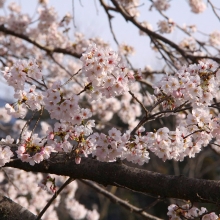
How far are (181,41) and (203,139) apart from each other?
Result: 3289 millimetres

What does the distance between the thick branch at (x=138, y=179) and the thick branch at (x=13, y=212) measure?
220 mm

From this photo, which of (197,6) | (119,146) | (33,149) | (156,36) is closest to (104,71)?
(119,146)

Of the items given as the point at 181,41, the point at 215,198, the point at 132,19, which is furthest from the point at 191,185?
the point at 181,41

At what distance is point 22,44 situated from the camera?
22.2ft

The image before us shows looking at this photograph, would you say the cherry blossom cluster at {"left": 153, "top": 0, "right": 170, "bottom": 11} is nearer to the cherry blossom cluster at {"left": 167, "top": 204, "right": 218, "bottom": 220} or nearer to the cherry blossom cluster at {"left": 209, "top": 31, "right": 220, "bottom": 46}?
the cherry blossom cluster at {"left": 209, "top": 31, "right": 220, "bottom": 46}

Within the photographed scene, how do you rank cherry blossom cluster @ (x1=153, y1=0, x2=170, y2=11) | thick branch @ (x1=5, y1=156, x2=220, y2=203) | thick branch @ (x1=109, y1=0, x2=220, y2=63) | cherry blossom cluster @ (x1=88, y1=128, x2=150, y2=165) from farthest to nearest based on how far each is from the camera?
cherry blossom cluster @ (x1=153, y1=0, x2=170, y2=11) < thick branch @ (x1=109, y1=0, x2=220, y2=63) < cherry blossom cluster @ (x1=88, y1=128, x2=150, y2=165) < thick branch @ (x1=5, y1=156, x2=220, y2=203)

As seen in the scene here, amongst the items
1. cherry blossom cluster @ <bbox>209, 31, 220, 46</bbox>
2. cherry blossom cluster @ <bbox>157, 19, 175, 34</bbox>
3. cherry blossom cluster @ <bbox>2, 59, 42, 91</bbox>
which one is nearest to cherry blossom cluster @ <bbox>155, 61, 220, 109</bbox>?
cherry blossom cluster @ <bbox>2, 59, 42, 91</bbox>

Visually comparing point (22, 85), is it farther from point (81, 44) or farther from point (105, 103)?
point (105, 103)

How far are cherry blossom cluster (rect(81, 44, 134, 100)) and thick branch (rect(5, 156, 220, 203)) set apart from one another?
346 mm

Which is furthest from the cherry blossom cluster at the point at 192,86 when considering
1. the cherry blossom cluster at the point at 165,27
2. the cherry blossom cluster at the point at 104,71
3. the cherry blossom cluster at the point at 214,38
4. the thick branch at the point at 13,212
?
the cherry blossom cluster at the point at 214,38

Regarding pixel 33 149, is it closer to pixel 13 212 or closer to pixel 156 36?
pixel 13 212

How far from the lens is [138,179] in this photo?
193cm

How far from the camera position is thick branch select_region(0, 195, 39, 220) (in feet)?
7.20

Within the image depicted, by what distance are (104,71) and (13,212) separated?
34.6 inches
